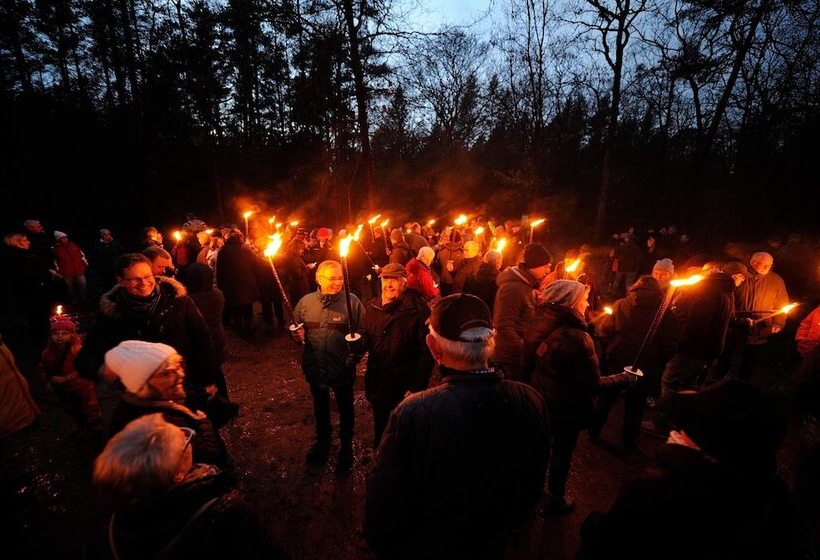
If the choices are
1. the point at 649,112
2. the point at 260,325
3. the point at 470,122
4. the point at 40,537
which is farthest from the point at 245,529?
the point at 649,112

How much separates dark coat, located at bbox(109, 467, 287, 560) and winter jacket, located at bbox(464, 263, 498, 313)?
5.27 meters

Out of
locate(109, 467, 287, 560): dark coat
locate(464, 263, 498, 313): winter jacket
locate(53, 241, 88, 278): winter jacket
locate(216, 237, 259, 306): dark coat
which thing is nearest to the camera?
locate(109, 467, 287, 560): dark coat

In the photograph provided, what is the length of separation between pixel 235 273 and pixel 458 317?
6365 millimetres

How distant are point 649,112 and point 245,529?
115 feet

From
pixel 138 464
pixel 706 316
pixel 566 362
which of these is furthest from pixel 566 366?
pixel 138 464

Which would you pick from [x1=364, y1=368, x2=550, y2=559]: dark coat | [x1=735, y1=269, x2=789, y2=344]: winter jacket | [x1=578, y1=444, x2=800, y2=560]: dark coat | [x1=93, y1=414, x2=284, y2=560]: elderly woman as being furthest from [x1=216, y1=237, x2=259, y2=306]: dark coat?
[x1=735, y1=269, x2=789, y2=344]: winter jacket

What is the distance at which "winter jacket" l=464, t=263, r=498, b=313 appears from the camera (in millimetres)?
6573

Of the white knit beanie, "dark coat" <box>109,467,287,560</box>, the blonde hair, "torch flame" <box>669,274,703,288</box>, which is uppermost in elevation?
"torch flame" <box>669,274,703,288</box>

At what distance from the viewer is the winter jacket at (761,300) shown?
564cm

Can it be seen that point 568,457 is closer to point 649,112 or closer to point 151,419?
point 151,419

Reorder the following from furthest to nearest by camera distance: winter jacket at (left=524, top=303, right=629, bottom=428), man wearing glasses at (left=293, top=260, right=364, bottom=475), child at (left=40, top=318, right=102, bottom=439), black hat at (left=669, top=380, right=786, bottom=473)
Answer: child at (left=40, top=318, right=102, bottom=439) → man wearing glasses at (left=293, top=260, right=364, bottom=475) → winter jacket at (left=524, top=303, right=629, bottom=428) → black hat at (left=669, top=380, right=786, bottom=473)

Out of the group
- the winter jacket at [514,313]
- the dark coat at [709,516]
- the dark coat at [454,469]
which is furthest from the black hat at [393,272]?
the dark coat at [709,516]

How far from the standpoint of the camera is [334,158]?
23000 millimetres

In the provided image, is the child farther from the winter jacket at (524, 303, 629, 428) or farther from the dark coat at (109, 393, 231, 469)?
the winter jacket at (524, 303, 629, 428)
